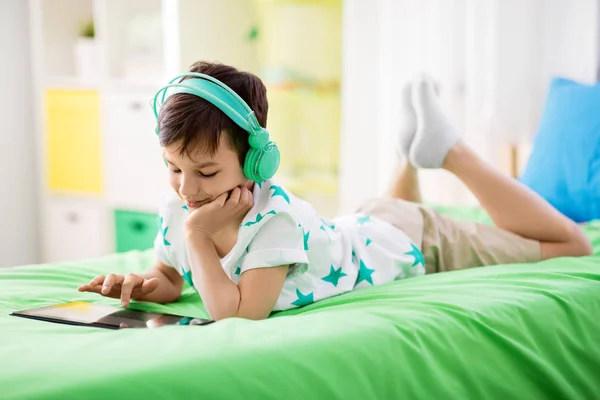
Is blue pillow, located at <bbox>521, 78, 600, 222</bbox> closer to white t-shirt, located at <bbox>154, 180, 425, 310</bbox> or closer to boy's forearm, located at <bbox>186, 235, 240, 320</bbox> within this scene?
white t-shirt, located at <bbox>154, 180, 425, 310</bbox>

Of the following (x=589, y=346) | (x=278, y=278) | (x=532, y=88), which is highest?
(x=532, y=88)

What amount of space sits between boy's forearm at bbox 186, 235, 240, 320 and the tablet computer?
0.09 ft

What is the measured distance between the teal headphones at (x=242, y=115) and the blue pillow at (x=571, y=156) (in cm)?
104

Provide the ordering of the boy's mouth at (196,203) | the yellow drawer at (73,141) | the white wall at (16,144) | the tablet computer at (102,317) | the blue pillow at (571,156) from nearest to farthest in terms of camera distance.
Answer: the tablet computer at (102,317)
the boy's mouth at (196,203)
the blue pillow at (571,156)
the yellow drawer at (73,141)
the white wall at (16,144)

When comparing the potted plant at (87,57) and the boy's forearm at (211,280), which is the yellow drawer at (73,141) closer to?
the potted plant at (87,57)

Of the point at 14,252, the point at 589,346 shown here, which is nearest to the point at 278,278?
the point at 589,346

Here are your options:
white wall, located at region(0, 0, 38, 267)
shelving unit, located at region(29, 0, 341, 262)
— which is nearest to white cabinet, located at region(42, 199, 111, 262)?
shelving unit, located at region(29, 0, 341, 262)

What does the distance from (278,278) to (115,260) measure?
0.58 metres

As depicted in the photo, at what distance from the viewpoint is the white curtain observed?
2.37m

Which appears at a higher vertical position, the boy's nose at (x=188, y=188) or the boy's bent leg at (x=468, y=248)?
the boy's nose at (x=188, y=188)

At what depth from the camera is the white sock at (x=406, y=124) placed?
184cm

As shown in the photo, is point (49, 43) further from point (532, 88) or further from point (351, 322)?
point (351, 322)

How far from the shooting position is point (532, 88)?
8.02ft

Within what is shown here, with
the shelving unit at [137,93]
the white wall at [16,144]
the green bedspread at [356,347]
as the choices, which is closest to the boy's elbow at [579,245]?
the green bedspread at [356,347]
